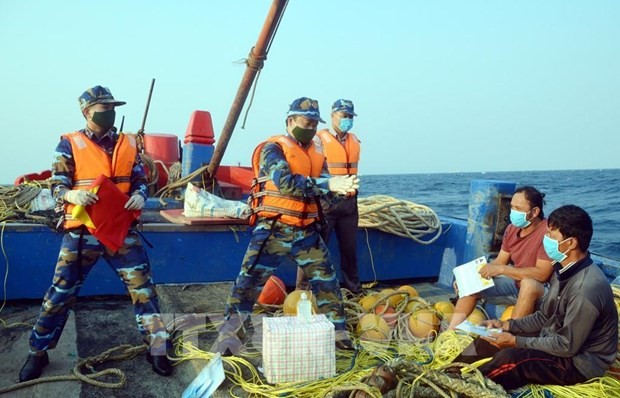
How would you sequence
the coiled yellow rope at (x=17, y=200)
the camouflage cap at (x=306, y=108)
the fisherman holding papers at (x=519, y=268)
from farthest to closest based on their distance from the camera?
1. the coiled yellow rope at (x=17, y=200)
2. the fisherman holding papers at (x=519, y=268)
3. the camouflage cap at (x=306, y=108)

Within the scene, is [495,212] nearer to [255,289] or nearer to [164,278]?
[255,289]


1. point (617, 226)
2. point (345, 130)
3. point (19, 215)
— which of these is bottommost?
point (617, 226)

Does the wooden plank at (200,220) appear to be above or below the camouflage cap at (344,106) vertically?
below

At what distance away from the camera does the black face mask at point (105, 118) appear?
3.73m

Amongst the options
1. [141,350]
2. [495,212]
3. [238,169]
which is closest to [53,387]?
[141,350]

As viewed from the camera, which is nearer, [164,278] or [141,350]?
[141,350]

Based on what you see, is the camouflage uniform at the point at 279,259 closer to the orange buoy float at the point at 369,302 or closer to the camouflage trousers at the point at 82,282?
the camouflage trousers at the point at 82,282

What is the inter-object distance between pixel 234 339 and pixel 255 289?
403 mm

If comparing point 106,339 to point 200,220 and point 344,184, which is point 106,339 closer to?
point 200,220

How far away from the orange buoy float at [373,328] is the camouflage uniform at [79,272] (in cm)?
163

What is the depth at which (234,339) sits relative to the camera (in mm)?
4059

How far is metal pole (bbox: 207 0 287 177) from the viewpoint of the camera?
518 cm

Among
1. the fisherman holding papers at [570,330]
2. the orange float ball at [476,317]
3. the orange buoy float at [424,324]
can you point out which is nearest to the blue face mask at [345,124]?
the orange buoy float at [424,324]

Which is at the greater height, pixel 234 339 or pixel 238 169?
pixel 238 169
